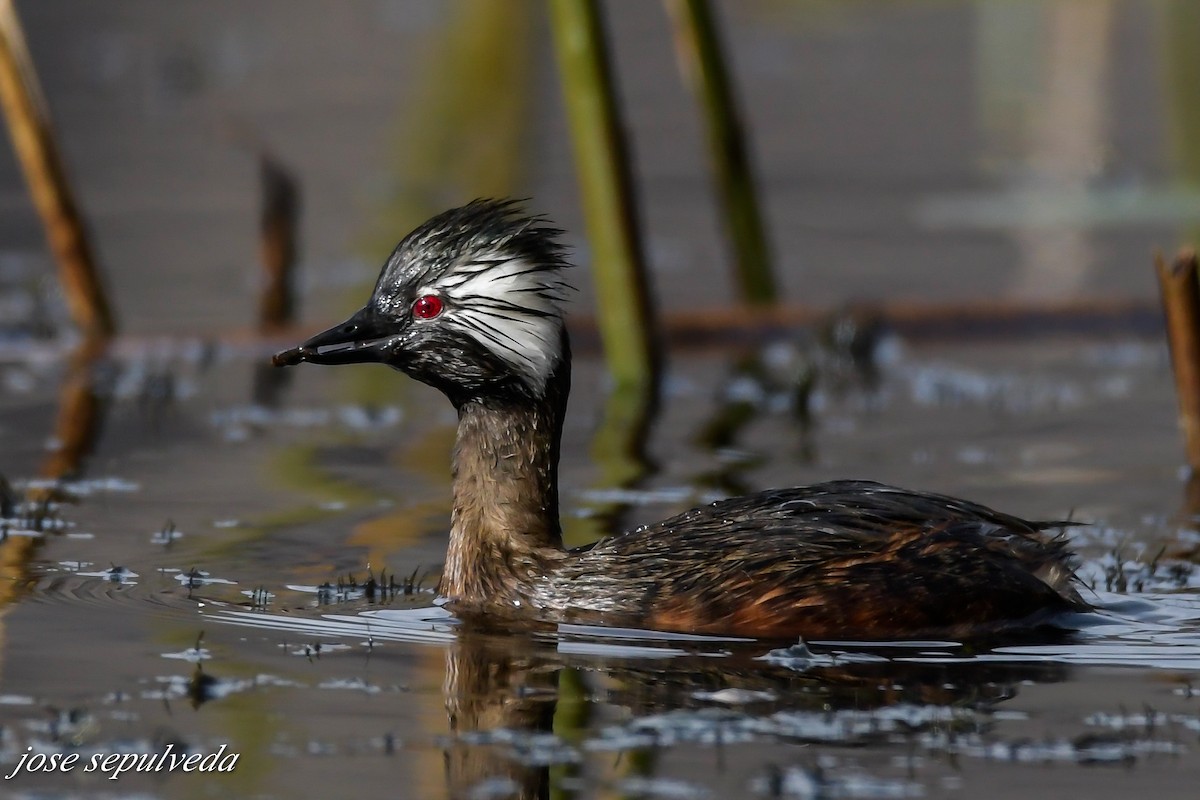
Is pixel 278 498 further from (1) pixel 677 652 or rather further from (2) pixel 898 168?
(2) pixel 898 168

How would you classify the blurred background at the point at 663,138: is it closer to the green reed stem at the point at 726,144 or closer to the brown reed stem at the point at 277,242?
the brown reed stem at the point at 277,242

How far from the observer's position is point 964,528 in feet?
23.2

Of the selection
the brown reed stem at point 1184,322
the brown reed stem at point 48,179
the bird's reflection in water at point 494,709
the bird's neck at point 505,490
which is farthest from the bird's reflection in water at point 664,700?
the brown reed stem at point 48,179

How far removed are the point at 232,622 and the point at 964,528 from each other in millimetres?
2455

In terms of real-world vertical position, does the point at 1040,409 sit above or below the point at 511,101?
below

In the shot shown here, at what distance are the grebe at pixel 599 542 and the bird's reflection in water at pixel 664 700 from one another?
23 centimetres

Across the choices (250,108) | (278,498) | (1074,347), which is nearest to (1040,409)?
(1074,347)

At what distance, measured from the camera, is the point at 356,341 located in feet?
24.6

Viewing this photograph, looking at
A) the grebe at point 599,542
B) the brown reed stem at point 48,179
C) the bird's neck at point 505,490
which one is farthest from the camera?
the brown reed stem at point 48,179

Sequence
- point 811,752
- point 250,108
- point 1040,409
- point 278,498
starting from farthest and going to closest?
point 250,108
point 1040,409
point 278,498
point 811,752

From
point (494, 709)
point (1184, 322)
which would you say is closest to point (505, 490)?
point (494, 709)

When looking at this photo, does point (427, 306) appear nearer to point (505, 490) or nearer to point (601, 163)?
point (505, 490)

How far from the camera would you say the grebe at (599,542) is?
6.90 m

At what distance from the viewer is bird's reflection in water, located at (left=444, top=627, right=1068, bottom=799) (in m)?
5.49
